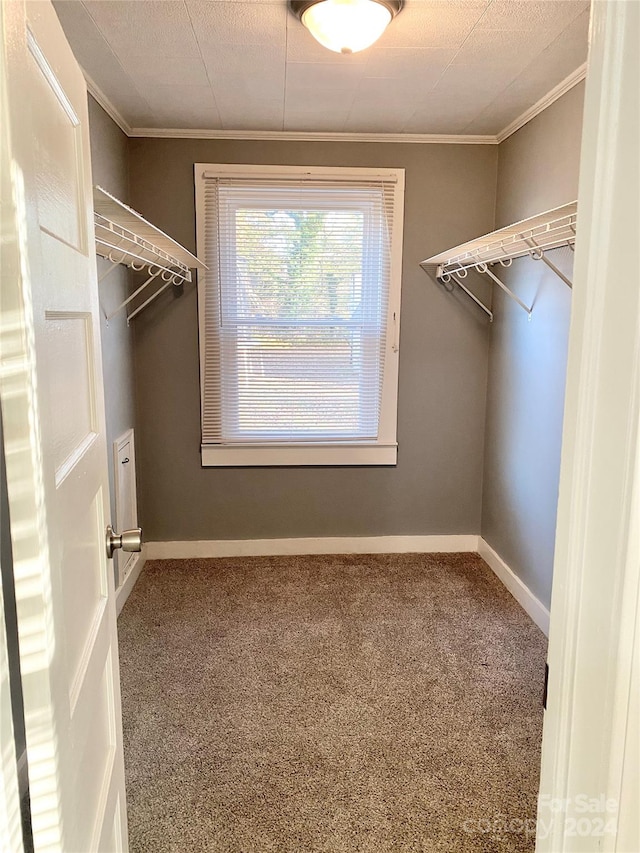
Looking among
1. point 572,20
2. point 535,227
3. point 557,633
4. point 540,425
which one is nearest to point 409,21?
point 572,20

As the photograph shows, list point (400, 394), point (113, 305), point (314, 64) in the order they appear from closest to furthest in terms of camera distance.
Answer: point (314, 64), point (113, 305), point (400, 394)

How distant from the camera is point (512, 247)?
2.62 metres

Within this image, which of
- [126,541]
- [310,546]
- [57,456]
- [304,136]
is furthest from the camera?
[310,546]

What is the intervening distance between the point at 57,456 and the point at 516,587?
264 cm

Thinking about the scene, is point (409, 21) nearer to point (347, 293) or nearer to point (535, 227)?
point (535, 227)

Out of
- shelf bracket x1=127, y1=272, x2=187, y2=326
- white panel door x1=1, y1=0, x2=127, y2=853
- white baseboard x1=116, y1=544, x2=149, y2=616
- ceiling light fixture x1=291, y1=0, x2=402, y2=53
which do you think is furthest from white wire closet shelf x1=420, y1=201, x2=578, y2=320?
white baseboard x1=116, y1=544, x2=149, y2=616

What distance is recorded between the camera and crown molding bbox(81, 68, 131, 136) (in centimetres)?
238

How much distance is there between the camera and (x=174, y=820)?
164cm

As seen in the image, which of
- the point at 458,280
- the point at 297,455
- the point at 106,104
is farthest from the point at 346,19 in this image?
the point at 297,455

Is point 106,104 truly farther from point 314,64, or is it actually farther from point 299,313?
point 299,313

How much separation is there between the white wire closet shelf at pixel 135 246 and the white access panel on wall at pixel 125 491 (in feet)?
2.10

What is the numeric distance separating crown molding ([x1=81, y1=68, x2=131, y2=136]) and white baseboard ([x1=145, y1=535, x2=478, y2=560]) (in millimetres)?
2211

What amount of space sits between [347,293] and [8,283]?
2.74m

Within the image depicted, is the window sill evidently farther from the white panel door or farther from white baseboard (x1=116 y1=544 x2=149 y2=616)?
the white panel door
